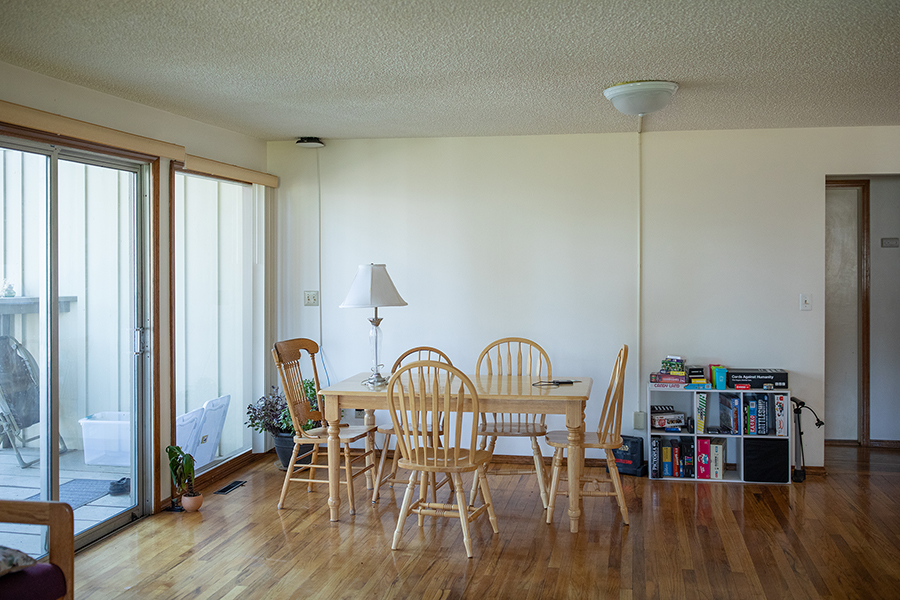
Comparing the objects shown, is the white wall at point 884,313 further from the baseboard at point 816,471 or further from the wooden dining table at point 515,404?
the wooden dining table at point 515,404

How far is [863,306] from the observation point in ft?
17.6

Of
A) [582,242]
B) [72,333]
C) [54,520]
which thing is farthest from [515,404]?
[72,333]

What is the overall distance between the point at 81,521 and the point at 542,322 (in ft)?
9.80

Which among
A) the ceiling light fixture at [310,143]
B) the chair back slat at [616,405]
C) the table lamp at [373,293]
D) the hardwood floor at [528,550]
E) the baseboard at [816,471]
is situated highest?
the ceiling light fixture at [310,143]

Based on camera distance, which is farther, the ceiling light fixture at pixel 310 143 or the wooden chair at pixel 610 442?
the ceiling light fixture at pixel 310 143

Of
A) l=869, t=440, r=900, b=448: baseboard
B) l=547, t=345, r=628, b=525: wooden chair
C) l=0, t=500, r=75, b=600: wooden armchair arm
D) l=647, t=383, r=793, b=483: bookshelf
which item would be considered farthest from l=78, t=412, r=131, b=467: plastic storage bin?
Answer: l=869, t=440, r=900, b=448: baseboard

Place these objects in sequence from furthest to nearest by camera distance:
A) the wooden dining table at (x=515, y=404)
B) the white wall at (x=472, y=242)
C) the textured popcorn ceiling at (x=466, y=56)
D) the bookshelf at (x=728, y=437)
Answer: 1. the white wall at (x=472, y=242)
2. the bookshelf at (x=728, y=437)
3. the wooden dining table at (x=515, y=404)
4. the textured popcorn ceiling at (x=466, y=56)

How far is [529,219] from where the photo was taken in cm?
491

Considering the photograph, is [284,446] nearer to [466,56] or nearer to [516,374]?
[516,374]

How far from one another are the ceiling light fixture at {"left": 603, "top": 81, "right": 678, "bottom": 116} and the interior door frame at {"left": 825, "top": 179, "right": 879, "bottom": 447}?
2.45 m

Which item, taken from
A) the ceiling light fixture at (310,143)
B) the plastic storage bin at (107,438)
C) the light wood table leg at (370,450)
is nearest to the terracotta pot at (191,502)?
the plastic storage bin at (107,438)

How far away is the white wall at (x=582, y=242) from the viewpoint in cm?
465

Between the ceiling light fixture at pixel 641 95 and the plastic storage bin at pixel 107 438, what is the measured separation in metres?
3.12

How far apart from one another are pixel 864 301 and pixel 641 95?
9.97 ft
